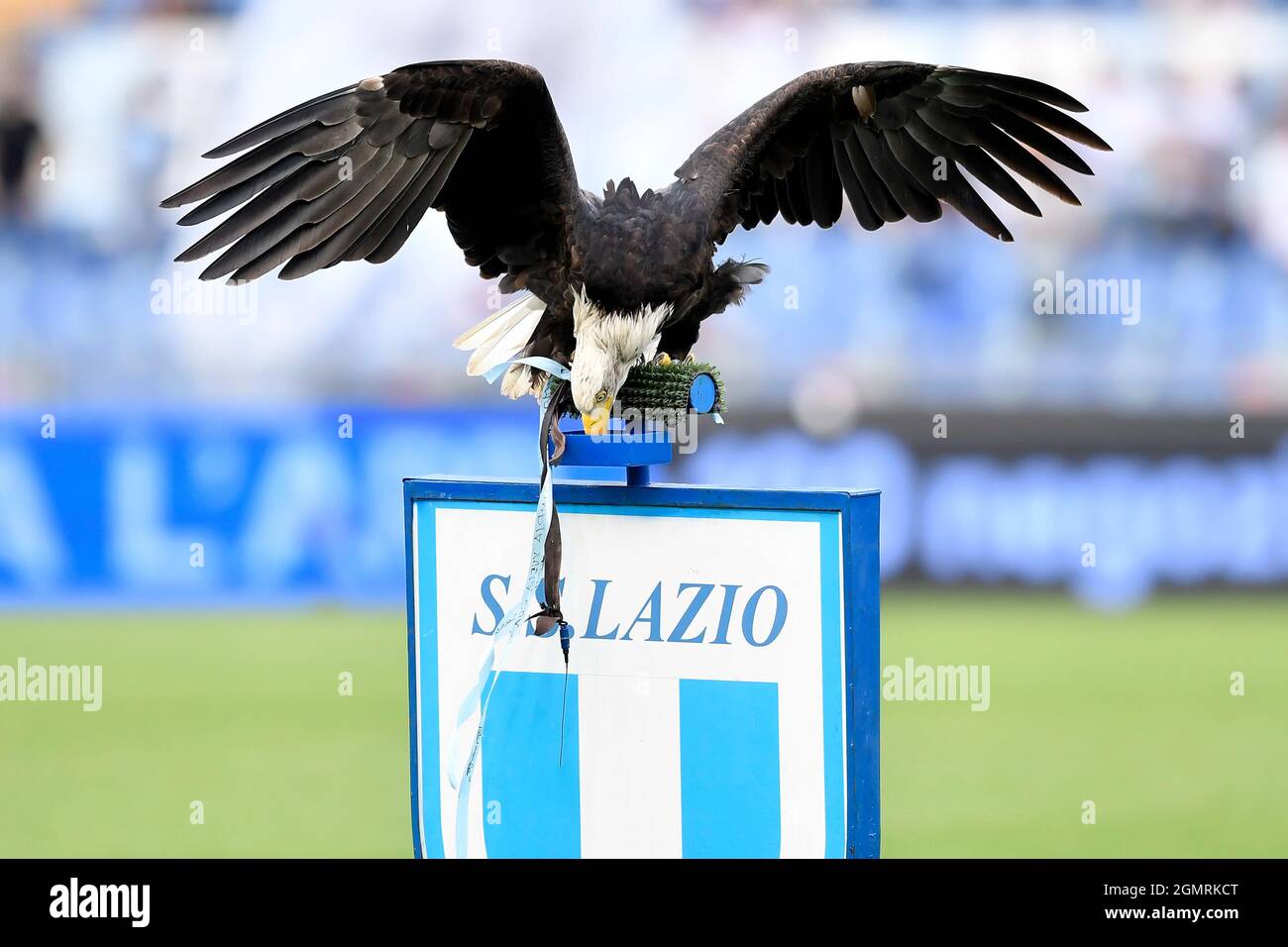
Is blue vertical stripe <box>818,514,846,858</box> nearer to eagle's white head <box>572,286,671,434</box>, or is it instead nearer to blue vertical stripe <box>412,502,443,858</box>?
eagle's white head <box>572,286,671,434</box>

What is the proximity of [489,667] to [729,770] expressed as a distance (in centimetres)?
53

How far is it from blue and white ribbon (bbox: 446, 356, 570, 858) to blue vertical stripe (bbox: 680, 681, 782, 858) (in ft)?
1.17

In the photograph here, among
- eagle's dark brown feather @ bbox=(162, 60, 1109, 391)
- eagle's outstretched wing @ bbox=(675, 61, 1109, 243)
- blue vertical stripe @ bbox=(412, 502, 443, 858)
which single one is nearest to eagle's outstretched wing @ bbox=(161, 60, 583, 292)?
eagle's dark brown feather @ bbox=(162, 60, 1109, 391)

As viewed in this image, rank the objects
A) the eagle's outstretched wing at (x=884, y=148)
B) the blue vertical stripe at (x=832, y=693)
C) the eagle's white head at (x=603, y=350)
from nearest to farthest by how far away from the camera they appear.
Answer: the blue vertical stripe at (x=832, y=693) → the eagle's white head at (x=603, y=350) → the eagle's outstretched wing at (x=884, y=148)

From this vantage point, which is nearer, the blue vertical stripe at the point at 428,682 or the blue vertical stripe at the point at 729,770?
the blue vertical stripe at the point at 729,770

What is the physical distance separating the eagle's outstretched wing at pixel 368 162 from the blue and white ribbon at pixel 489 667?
18.6 inches

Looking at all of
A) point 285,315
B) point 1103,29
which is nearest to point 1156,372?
point 1103,29

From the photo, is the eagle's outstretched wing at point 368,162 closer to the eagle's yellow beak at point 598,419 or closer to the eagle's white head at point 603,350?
the eagle's white head at point 603,350

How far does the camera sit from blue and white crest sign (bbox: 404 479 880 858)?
2.59 m

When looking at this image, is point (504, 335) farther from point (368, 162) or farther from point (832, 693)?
point (832, 693)

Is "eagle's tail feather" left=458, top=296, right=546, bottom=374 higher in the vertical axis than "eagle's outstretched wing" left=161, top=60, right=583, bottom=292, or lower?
lower

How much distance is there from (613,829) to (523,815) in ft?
0.69

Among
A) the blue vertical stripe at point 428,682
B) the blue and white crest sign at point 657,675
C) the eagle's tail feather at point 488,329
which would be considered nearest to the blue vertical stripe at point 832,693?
the blue and white crest sign at point 657,675

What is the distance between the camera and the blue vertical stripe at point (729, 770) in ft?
8.70
